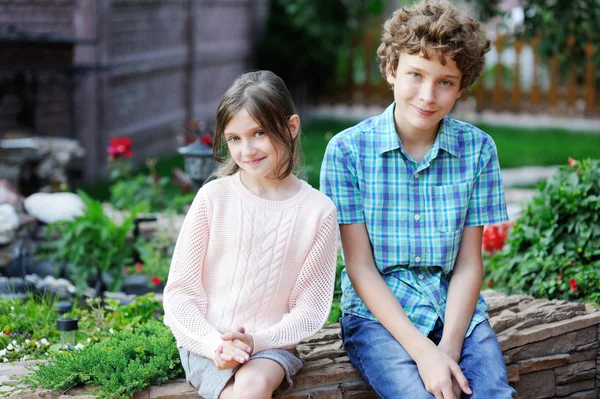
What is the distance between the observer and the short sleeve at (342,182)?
8.66 ft

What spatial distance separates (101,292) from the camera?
15.6 ft

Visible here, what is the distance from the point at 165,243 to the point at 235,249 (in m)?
2.60

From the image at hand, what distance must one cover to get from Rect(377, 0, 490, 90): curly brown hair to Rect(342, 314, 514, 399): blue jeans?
2.52ft

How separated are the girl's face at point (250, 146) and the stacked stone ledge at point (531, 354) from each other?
62 cm

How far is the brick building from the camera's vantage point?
777 centimetres

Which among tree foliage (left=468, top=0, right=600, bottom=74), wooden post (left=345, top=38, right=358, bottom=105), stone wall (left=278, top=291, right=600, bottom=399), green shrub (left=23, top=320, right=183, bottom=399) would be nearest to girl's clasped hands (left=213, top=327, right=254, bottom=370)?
green shrub (left=23, top=320, right=183, bottom=399)

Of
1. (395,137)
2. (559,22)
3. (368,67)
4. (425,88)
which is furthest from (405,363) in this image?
(368,67)

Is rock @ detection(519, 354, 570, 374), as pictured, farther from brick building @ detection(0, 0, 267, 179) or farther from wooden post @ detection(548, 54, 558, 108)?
wooden post @ detection(548, 54, 558, 108)

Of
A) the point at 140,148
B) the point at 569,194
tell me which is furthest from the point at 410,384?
the point at 140,148

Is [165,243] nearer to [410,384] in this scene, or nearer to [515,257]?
[515,257]

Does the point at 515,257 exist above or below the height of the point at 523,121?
above

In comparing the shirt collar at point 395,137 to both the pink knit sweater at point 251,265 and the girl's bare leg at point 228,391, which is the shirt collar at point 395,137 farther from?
the girl's bare leg at point 228,391

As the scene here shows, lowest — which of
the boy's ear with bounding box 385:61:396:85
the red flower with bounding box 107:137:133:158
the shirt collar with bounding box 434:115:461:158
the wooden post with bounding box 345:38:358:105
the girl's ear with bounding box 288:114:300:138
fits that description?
the wooden post with bounding box 345:38:358:105

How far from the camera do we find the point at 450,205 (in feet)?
8.74
